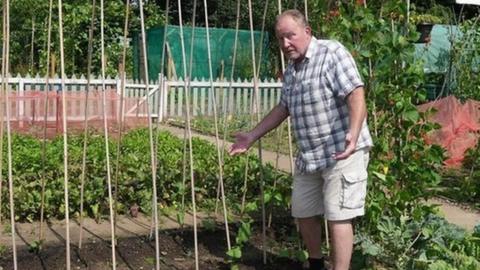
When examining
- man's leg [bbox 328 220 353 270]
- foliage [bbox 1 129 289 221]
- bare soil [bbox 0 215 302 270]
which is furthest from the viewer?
foliage [bbox 1 129 289 221]

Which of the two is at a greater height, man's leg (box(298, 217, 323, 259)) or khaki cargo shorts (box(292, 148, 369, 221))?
khaki cargo shorts (box(292, 148, 369, 221))

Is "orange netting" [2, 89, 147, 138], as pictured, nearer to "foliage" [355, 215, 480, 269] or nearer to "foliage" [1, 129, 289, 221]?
"foliage" [1, 129, 289, 221]

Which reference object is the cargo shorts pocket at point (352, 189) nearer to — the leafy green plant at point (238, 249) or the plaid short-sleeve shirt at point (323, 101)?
the plaid short-sleeve shirt at point (323, 101)

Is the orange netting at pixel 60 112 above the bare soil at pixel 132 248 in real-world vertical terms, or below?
above

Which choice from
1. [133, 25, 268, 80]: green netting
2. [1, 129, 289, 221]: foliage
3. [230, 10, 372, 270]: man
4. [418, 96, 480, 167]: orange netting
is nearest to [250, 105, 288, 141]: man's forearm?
[230, 10, 372, 270]: man

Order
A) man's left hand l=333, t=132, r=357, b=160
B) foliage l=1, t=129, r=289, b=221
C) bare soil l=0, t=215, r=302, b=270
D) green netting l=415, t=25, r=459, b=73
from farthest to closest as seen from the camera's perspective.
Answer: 1. green netting l=415, t=25, r=459, b=73
2. foliage l=1, t=129, r=289, b=221
3. bare soil l=0, t=215, r=302, b=270
4. man's left hand l=333, t=132, r=357, b=160

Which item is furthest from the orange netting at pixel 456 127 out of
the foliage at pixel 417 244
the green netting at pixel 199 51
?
the green netting at pixel 199 51

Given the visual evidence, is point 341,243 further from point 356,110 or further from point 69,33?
point 69,33

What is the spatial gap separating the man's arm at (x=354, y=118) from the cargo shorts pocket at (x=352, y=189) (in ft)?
0.62

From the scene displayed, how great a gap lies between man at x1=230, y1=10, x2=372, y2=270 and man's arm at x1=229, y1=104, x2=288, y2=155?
0.18 meters

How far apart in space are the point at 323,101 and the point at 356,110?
210mm

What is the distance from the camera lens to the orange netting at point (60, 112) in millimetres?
9570

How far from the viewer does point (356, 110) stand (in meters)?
3.35

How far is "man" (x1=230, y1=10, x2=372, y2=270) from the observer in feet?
11.2
